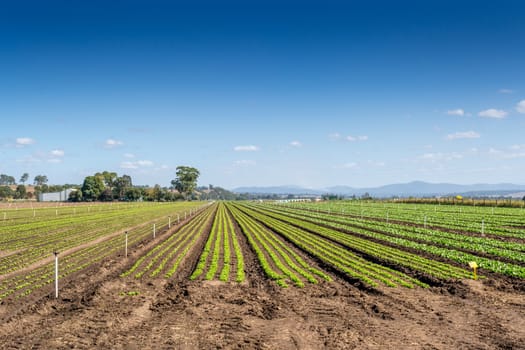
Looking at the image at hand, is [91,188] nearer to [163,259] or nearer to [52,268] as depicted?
[163,259]

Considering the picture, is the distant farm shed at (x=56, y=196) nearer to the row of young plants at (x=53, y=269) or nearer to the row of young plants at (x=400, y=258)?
the row of young plants at (x=53, y=269)

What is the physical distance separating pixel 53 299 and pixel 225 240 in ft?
59.0

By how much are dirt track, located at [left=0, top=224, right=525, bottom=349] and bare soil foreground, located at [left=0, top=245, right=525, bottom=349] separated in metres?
0.03

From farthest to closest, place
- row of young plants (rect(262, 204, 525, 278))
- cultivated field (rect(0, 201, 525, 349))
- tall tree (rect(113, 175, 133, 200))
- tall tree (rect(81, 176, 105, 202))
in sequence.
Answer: tall tree (rect(113, 175, 133, 200)) → tall tree (rect(81, 176, 105, 202)) → row of young plants (rect(262, 204, 525, 278)) → cultivated field (rect(0, 201, 525, 349))

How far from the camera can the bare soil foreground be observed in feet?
34.7

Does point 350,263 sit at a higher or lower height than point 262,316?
higher

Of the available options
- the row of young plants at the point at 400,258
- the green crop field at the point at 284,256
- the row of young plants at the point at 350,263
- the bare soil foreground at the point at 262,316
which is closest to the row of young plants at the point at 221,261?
the green crop field at the point at 284,256

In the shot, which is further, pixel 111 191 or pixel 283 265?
pixel 111 191

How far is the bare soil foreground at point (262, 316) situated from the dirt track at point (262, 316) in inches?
1.2

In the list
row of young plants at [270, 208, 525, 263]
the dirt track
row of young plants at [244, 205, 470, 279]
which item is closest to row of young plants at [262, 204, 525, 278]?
row of young plants at [270, 208, 525, 263]

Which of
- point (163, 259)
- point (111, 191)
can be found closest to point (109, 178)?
point (111, 191)

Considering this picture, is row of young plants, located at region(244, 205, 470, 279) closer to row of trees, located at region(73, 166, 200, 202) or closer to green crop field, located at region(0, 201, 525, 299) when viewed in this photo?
green crop field, located at region(0, 201, 525, 299)

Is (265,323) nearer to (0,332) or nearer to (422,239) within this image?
(0,332)

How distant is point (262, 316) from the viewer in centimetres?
1265
